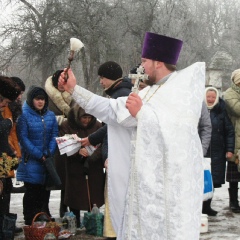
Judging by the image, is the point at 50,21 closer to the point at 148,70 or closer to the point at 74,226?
the point at 74,226

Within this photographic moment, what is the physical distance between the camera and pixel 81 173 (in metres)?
6.86

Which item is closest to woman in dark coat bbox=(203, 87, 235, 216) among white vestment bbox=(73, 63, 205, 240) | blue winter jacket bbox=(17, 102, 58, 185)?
blue winter jacket bbox=(17, 102, 58, 185)

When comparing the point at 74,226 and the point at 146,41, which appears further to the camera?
the point at 74,226

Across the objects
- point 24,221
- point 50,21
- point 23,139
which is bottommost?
point 24,221

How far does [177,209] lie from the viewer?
3.82 meters

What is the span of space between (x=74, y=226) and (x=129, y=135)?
233 centimetres

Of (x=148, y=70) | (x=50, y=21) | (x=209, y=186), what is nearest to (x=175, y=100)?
(x=148, y=70)

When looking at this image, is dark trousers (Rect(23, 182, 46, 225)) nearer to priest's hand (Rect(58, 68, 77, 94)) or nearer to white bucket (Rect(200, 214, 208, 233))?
white bucket (Rect(200, 214, 208, 233))

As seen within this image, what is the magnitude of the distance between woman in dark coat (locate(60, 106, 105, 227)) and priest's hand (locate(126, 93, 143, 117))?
9.69 feet

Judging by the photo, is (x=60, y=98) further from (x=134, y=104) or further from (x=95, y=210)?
(x=134, y=104)

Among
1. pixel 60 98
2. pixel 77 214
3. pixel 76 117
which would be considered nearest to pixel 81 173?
pixel 77 214

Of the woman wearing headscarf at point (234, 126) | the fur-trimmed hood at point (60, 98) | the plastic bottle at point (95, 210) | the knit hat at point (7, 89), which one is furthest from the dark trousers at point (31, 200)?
the woman wearing headscarf at point (234, 126)

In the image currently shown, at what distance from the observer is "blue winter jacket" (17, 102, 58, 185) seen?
6734 millimetres

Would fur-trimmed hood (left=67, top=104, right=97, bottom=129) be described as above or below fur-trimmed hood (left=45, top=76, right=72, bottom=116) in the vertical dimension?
below
